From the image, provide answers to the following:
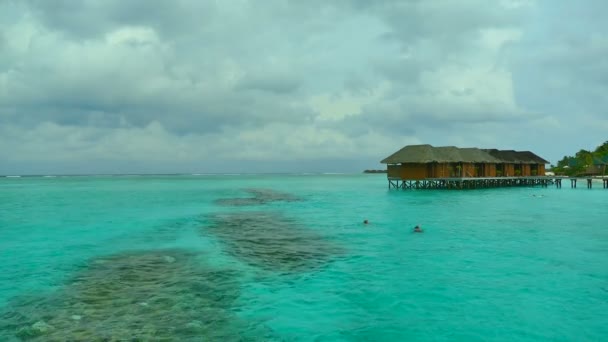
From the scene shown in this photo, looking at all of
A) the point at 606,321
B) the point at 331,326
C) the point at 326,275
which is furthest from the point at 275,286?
the point at 606,321

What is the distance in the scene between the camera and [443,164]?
48531 millimetres

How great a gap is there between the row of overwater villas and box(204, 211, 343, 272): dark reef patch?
Answer: 27620 mm

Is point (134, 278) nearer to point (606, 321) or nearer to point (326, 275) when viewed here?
point (326, 275)

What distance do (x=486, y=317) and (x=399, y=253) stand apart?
576cm

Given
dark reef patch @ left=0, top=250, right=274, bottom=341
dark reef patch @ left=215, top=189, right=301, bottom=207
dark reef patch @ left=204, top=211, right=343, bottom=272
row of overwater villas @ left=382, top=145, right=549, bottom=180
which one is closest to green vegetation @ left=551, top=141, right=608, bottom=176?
row of overwater villas @ left=382, top=145, right=549, bottom=180

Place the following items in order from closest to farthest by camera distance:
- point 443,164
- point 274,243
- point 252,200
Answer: point 274,243 → point 252,200 → point 443,164

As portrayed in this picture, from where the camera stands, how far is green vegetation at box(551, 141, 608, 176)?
63838 mm

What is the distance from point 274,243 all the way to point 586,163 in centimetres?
7375

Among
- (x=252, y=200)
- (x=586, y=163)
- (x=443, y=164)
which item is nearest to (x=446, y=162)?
(x=443, y=164)

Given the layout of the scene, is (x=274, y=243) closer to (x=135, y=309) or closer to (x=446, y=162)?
(x=135, y=309)

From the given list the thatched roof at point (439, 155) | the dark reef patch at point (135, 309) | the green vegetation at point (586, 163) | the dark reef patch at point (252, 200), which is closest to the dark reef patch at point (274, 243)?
the dark reef patch at point (135, 309)

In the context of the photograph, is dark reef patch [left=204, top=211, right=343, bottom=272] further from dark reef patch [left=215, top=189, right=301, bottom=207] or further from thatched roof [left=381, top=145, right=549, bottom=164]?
thatched roof [left=381, top=145, right=549, bottom=164]

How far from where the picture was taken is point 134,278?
32.9 ft

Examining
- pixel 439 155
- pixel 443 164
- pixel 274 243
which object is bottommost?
pixel 274 243
